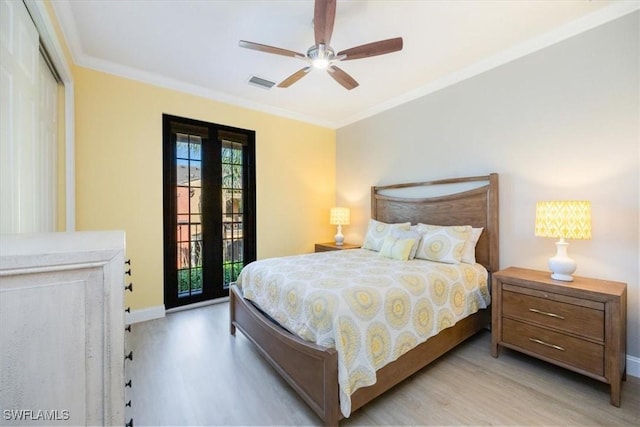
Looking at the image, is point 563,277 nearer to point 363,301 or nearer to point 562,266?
point 562,266

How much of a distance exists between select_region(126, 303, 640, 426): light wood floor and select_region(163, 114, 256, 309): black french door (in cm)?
111

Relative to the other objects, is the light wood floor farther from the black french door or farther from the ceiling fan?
the ceiling fan

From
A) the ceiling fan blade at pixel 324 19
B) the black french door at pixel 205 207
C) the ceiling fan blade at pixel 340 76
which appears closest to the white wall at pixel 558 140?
the ceiling fan blade at pixel 340 76

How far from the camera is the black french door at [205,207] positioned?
3.35 m

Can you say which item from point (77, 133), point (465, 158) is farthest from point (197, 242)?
point (465, 158)

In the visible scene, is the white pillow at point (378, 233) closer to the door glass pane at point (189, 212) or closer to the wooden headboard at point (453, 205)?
the wooden headboard at point (453, 205)

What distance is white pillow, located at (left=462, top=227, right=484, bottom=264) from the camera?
2.74 meters

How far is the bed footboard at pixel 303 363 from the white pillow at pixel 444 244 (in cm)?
169

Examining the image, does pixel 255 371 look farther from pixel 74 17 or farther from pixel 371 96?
pixel 371 96

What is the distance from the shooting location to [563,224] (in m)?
2.08

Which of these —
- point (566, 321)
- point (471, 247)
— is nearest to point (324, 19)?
point (471, 247)

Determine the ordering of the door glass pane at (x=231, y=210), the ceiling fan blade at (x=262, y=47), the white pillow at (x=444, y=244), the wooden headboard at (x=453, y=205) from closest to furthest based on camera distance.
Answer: the ceiling fan blade at (x=262, y=47) → the white pillow at (x=444, y=244) → the wooden headboard at (x=453, y=205) → the door glass pane at (x=231, y=210)

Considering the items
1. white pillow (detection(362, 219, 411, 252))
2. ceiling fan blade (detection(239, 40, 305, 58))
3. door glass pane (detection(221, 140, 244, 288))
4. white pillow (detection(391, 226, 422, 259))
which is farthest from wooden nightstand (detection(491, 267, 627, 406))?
door glass pane (detection(221, 140, 244, 288))

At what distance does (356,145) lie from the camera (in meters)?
4.52
